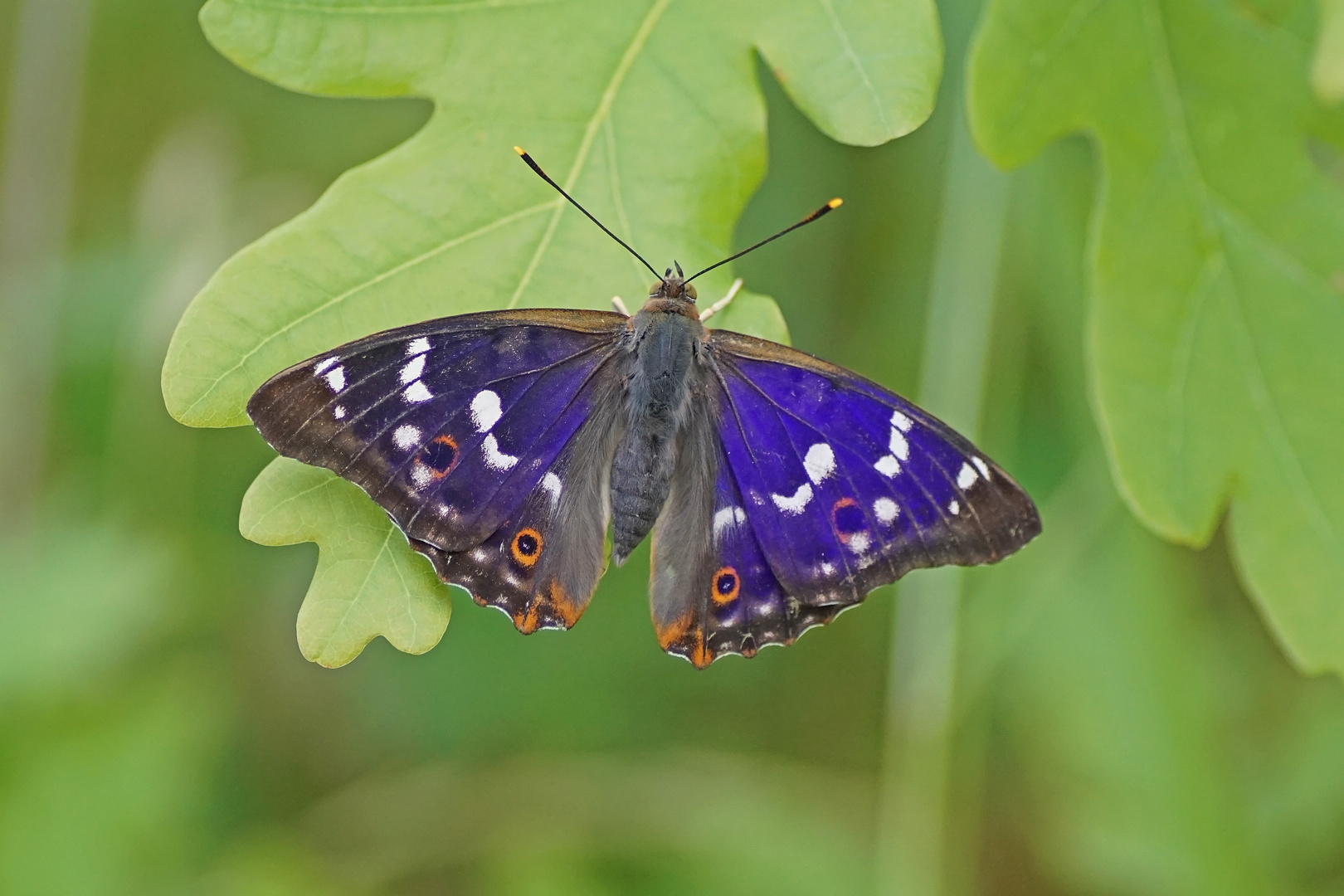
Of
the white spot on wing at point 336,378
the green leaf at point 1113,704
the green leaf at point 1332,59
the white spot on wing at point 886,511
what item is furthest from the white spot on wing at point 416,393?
the green leaf at point 1113,704

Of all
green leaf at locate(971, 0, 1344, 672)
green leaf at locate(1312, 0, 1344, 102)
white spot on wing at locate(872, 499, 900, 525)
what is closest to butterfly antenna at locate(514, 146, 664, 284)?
white spot on wing at locate(872, 499, 900, 525)

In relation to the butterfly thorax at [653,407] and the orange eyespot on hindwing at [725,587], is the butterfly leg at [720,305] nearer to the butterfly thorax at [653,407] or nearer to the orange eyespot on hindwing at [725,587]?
the butterfly thorax at [653,407]

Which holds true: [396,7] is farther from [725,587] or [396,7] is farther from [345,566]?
[725,587]

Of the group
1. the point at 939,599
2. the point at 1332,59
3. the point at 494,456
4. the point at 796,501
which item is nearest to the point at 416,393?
the point at 494,456

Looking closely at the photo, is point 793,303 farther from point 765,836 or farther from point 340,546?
point 340,546

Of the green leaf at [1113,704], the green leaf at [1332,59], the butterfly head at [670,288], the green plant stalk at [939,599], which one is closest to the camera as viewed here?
the green leaf at [1332,59]

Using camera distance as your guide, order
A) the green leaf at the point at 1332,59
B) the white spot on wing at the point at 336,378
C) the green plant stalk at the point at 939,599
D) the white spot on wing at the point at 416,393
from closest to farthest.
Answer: the green leaf at the point at 1332,59, the white spot on wing at the point at 336,378, the white spot on wing at the point at 416,393, the green plant stalk at the point at 939,599
